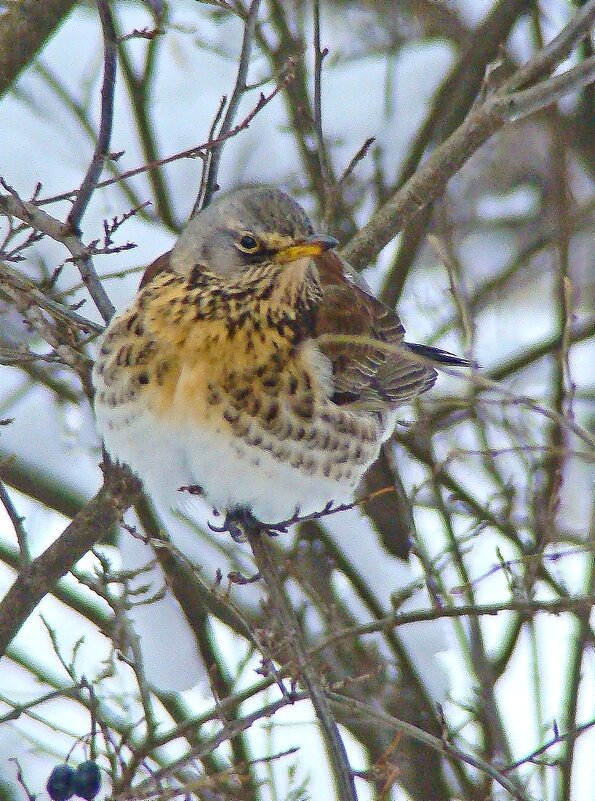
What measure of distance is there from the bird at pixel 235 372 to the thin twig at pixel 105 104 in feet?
1.52

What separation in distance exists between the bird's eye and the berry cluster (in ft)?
5.46

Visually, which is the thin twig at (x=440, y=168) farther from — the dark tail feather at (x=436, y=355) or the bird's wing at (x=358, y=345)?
the dark tail feather at (x=436, y=355)

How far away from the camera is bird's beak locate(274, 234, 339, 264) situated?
3404mm

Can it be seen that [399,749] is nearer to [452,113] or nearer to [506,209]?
[452,113]

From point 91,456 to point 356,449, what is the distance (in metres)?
1.74

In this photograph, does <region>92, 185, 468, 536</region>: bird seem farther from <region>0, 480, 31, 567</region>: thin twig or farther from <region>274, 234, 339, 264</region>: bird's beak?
<region>0, 480, 31, 567</region>: thin twig

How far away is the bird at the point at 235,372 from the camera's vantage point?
11.8 feet

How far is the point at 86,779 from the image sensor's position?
136 inches

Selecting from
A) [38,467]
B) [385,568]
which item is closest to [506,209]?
[385,568]

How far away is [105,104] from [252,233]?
0.65 m

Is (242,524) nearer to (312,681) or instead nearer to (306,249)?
(306,249)

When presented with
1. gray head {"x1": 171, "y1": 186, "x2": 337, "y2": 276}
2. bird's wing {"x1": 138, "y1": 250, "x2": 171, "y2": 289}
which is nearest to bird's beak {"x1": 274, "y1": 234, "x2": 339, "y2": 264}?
gray head {"x1": 171, "y1": 186, "x2": 337, "y2": 276}

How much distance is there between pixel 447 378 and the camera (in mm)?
6324

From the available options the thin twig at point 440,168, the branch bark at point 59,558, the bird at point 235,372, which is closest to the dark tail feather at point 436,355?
the thin twig at point 440,168
